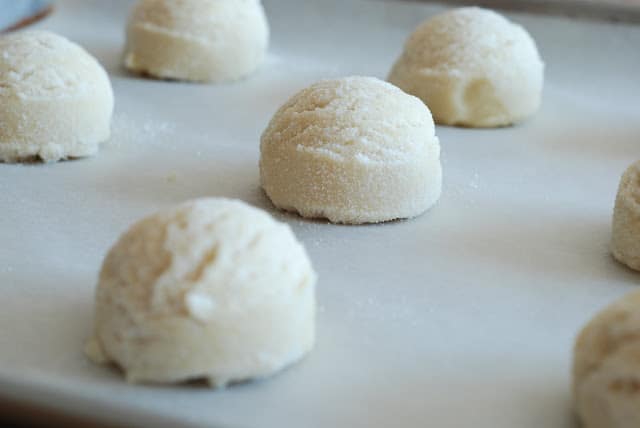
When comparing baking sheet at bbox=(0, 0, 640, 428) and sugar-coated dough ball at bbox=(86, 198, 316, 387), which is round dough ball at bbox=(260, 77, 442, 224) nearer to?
baking sheet at bbox=(0, 0, 640, 428)

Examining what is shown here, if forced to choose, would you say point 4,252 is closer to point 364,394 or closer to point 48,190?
point 48,190

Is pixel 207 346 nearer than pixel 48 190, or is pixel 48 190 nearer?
pixel 207 346

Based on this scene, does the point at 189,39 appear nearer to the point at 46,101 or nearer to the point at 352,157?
the point at 46,101

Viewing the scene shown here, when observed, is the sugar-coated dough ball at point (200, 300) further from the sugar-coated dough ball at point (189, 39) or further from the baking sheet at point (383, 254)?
the sugar-coated dough ball at point (189, 39)

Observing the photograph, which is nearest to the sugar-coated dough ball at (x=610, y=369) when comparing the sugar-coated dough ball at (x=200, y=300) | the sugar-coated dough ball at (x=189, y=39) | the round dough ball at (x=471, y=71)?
the sugar-coated dough ball at (x=200, y=300)

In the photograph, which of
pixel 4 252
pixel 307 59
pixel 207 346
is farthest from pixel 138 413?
pixel 307 59

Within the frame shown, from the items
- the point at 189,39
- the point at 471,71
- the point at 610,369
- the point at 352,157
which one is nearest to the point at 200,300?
the point at 610,369
